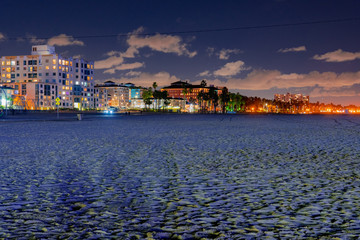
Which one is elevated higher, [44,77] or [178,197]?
[44,77]

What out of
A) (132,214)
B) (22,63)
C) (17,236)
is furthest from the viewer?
(22,63)

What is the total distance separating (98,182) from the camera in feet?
26.5

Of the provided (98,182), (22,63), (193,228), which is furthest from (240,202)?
(22,63)

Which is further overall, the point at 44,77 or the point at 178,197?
the point at 44,77

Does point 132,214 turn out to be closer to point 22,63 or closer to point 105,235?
point 105,235

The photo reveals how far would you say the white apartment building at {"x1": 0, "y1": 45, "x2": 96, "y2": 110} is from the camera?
542ft

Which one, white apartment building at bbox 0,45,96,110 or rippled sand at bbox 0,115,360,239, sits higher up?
white apartment building at bbox 0,45,96,110

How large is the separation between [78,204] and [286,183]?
4.44 m

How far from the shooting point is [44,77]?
172 meters

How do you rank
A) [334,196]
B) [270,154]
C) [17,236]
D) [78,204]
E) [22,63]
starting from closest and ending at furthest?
[17,236] → [78,204] → [334,196] → [270,154] → [22,63]

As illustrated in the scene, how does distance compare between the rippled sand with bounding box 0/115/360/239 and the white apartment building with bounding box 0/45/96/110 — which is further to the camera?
the white apartment building with bounding box 0/45/96/110

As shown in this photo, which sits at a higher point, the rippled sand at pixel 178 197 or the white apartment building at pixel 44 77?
the white apartment building at pixel 44 77

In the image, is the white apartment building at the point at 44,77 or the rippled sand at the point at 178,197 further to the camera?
the white apartment building at the point at 44,77

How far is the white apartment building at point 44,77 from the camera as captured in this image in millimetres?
165125
